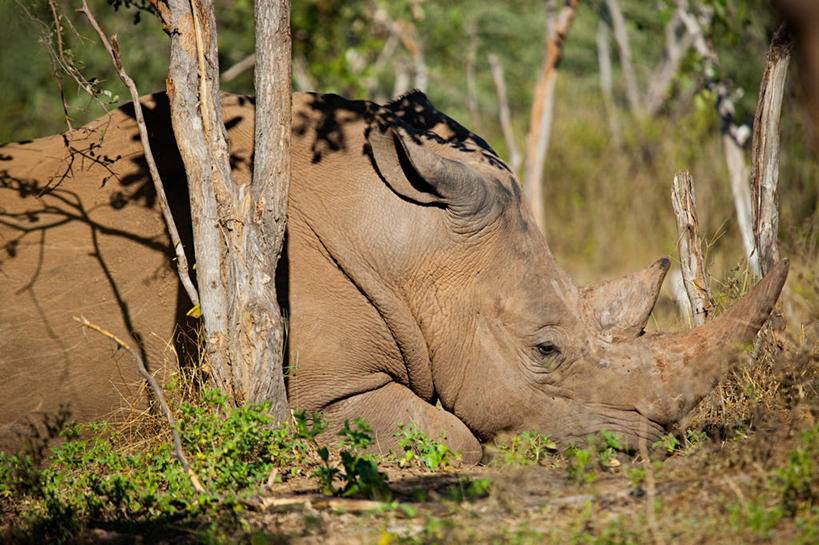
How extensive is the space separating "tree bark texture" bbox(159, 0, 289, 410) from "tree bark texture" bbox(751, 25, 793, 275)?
9.92ft

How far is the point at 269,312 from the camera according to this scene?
4.29m

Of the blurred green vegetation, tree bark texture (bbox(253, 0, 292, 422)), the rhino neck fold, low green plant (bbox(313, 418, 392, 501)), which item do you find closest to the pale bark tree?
the blurred green vegetation

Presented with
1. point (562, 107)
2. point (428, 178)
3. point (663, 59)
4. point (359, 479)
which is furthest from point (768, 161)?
point (663, 59)

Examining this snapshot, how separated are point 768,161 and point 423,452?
288cm

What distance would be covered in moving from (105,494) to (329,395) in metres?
1.36

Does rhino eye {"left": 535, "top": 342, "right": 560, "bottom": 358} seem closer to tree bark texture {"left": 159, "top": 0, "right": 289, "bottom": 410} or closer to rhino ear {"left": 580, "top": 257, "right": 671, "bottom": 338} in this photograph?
rhino ear {"left": 580, "top": 257, "right": 671, "bottom": 338}

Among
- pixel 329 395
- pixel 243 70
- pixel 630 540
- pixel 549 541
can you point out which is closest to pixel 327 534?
pixel 549 541

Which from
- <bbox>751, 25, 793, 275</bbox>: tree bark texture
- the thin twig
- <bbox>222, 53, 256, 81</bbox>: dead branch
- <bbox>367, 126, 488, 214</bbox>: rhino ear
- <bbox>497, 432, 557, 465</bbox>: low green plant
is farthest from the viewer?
<bbox>222, 53, 256, 81</bbox>: dead branch

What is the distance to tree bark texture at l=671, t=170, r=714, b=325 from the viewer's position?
17.8 feet

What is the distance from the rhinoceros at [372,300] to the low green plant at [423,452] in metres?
0.34

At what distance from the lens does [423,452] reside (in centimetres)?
444

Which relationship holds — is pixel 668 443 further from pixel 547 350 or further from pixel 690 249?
pixel 690 249

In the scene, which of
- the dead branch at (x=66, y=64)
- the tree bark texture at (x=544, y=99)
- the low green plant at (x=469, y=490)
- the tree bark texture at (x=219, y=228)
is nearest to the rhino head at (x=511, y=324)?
the tree bark texture at (x=219, y=228)

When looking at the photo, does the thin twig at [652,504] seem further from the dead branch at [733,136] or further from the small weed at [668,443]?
the dead branch at [733,136]
